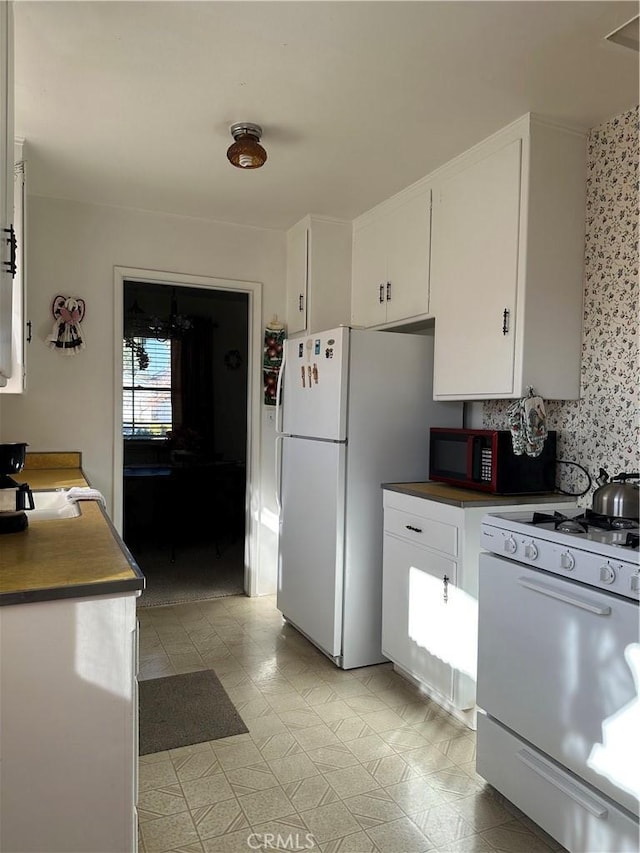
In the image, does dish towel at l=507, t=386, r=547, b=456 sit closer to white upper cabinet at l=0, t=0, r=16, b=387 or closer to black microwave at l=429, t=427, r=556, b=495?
black microwave at l=429, t=427, r=556, b=495

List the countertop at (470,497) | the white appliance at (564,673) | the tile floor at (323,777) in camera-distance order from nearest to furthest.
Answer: the white appliance at (564,673) < the tile floor at (323,777) < the countertop at (470,497)

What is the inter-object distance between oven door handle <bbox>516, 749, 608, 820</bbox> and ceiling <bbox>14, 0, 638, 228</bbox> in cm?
218

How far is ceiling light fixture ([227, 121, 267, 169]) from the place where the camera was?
2.45m

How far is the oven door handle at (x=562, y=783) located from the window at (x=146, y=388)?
3426mm

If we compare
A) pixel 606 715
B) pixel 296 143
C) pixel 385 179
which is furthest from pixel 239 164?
pixel 606 715

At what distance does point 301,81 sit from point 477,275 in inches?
42.0

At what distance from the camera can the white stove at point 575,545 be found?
1510 millimetres

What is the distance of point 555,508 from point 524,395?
49 centimetres

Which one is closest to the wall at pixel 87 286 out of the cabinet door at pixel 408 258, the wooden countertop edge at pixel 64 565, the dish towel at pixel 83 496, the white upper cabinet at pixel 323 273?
the white upper cabinet at pixel 323 273

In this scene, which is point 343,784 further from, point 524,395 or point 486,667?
point 524,395

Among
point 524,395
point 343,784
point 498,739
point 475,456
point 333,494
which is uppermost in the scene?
point 524,395

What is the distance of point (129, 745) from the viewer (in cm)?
134

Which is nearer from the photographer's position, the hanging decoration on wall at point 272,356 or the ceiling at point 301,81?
the ceiling at point 301,81

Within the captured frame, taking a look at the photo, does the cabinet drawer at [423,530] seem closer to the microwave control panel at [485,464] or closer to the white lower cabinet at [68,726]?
the microwave control panel at [485,464]
